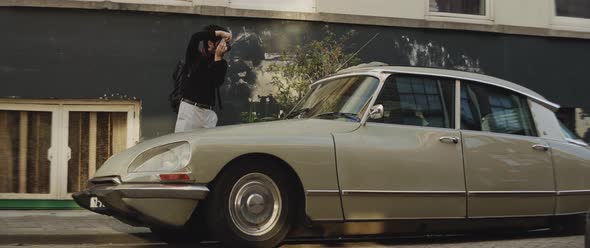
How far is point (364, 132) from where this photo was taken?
5676 millimetres

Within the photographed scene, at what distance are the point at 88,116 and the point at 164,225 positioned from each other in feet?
16.9

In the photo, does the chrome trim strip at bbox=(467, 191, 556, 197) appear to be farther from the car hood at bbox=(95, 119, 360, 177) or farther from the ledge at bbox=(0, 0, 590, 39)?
the ledge at bbox=(0, 0, 590, 39)

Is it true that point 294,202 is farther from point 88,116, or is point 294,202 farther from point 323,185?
point 88,116

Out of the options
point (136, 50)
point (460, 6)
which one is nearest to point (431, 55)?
point (460, 6)

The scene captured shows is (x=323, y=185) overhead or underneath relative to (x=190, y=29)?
underneath

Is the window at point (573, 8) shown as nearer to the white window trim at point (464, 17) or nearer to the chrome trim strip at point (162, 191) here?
the white window trim at point (464, 17)

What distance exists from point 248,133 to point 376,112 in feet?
3.45

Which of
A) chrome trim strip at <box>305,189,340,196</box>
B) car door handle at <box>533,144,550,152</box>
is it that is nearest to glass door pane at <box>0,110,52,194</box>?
chrome trim strip at <box>305,189,340,196</box>

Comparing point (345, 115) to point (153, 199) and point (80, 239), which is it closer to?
point (153, 199)

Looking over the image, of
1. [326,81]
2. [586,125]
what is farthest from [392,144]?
[586,125]

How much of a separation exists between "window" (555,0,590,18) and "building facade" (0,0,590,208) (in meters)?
2.57

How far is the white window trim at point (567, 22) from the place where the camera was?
38.2 feet

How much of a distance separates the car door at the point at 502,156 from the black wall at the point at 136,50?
4407mm

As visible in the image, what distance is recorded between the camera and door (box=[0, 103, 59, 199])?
31.5 ft
